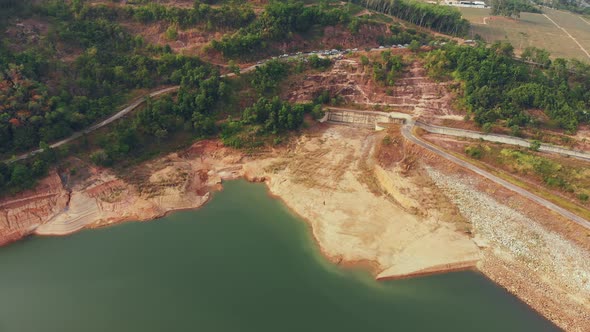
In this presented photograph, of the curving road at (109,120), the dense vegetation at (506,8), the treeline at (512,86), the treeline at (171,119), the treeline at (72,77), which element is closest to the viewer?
the curving road at (109,120)

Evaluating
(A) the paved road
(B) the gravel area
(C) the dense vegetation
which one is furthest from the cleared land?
(B) the gravel area

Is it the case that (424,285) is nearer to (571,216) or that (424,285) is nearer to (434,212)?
(434,212)

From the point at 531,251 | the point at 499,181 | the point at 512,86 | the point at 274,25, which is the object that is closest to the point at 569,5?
the point at 512,86

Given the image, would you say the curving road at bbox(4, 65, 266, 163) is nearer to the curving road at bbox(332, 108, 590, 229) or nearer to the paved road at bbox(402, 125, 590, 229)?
the curving road at bbox(332, 108, 590, 229)

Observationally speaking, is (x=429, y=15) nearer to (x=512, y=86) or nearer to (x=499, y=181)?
(x=512, y=86)

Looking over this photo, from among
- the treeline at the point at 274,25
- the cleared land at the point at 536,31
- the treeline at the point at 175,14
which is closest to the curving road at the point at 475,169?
the treeline at the point at 274,25

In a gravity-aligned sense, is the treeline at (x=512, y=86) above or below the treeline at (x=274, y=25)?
below

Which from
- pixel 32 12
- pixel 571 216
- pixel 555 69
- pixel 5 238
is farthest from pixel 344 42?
pixel 5 238

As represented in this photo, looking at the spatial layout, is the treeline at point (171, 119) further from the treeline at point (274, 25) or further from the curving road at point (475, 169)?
the curving road at point (475, 169)
